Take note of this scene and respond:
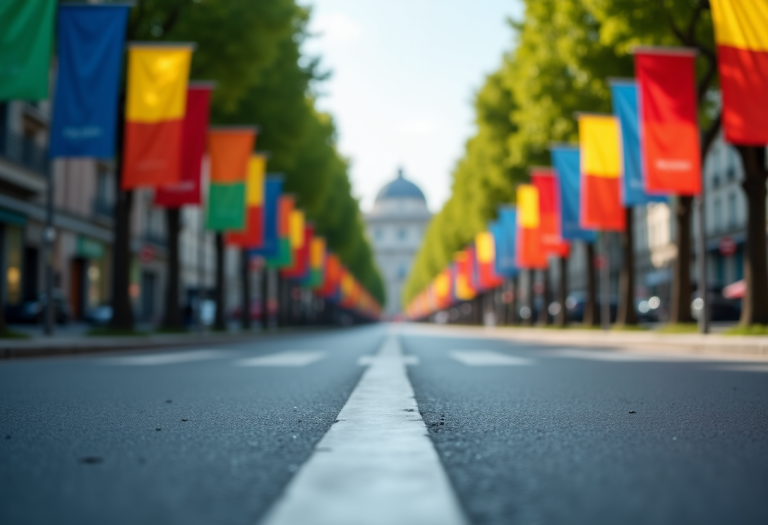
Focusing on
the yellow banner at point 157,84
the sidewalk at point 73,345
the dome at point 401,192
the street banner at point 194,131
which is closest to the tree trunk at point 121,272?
the sidewalk at point 73,345

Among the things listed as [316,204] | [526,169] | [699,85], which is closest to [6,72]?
[699,85]

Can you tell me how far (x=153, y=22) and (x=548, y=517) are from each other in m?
20.2

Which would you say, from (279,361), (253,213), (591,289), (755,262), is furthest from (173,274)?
(755,262)

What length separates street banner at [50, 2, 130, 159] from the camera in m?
15.0

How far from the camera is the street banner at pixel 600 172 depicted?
67.3 feet

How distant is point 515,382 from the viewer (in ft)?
25.1

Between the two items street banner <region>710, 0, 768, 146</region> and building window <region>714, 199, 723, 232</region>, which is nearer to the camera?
street banner <region>710, 0, 768, 146</region>

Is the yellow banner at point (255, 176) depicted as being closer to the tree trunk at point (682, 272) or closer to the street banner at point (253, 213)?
the street banner at point (253, 213)

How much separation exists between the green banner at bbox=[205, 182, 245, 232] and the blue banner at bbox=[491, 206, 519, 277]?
14.9 meters

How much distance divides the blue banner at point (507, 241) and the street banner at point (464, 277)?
13049mm

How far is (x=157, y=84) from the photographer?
16.5 m

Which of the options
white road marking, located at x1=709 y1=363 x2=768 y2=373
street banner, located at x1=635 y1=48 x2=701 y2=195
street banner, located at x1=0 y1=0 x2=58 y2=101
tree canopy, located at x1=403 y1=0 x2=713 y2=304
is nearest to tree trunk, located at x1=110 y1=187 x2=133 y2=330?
street banner, located at x1=0 y1=0 x2=58 y2=101

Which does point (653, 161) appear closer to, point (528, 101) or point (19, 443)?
point (528, 101)

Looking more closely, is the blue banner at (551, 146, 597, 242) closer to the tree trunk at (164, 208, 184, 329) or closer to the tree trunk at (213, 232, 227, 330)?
the tree trunk at (164, 208, 184, 329)
